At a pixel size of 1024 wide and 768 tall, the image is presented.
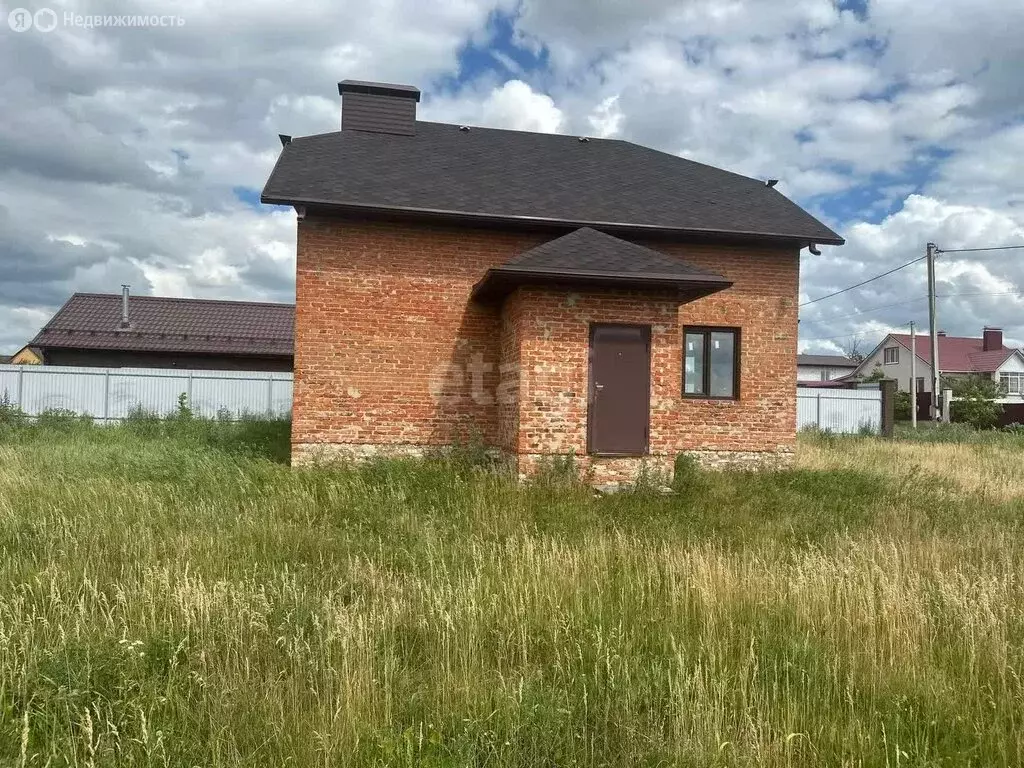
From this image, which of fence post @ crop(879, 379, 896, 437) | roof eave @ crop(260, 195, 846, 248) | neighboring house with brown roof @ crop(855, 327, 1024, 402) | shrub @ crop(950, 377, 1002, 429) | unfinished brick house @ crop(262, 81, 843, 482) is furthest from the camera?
neighboring house with brown roof @ crop(855, 327, 1024, 402)

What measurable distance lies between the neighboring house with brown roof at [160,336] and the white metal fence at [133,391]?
14.9 ft

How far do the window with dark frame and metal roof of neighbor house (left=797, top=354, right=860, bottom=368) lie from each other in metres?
62.8

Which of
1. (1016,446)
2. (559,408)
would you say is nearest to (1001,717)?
(559,408)

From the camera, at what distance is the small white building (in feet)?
226

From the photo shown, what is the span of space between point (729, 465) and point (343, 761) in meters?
9.39

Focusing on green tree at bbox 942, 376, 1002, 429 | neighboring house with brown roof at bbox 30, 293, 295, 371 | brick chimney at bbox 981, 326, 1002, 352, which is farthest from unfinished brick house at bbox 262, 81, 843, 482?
brick chimney at bbox 981, 326, 1002, 352

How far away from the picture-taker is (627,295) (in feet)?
29.8

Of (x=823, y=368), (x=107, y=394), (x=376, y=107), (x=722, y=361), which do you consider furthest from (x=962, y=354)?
(x=107, y=394)

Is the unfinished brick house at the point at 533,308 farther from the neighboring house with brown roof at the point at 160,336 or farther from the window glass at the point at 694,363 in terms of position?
the neighboring house with brown roof at the point at 160,336

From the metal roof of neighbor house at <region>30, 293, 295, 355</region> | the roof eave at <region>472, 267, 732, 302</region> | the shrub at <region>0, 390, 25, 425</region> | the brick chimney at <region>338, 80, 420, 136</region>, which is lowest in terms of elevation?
the shrub at <region>0, 390, 25, 425</region>

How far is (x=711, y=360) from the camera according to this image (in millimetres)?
11289

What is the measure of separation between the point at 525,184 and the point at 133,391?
14.1 meters

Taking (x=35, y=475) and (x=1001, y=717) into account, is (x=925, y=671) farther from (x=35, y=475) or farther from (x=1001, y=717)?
(x=35, y=475)

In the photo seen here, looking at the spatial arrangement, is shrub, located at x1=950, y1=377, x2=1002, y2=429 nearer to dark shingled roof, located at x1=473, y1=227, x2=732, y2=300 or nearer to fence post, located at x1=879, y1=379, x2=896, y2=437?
fence post, located at x1=879, y1=379, x2=896, y2=437
